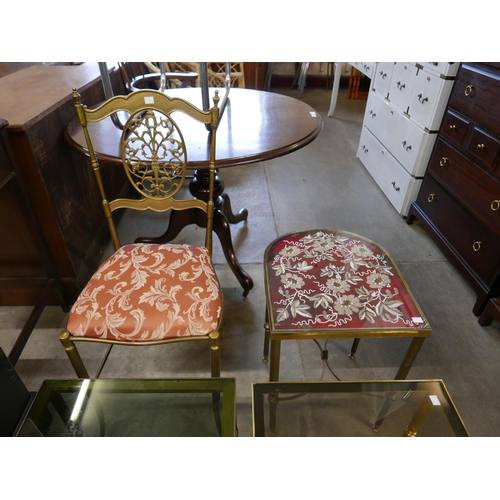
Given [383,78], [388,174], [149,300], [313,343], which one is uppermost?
[383,78]

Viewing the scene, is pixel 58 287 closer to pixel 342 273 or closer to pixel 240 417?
pixel 240 417

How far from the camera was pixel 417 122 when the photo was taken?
78.6 inches

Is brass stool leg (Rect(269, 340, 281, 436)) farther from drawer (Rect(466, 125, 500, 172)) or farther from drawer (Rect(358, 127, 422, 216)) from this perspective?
drawer (Rect(358, 127, 422, 216))

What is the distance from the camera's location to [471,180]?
1599 millimetres

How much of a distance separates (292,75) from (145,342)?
4.85 m

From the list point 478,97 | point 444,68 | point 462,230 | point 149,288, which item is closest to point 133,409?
point 149,288

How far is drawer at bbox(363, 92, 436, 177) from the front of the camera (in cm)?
196

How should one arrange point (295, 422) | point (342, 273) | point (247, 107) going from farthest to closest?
point (247, 107) → point (342, 273) → point (295, 422)

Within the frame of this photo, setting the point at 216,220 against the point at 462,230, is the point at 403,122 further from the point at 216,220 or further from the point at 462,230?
the point at 216,220

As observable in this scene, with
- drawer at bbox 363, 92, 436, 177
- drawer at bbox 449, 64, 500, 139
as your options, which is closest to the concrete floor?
drawer at bbox 363, 92, 436, 177

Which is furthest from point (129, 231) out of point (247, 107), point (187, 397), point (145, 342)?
point (187, 397)

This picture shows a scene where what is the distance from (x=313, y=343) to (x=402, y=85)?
1.66 metres

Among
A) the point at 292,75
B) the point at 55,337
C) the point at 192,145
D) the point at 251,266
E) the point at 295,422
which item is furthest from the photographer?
the point at 292,75

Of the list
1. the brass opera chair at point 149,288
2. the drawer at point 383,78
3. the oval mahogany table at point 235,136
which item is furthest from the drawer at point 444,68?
the brass opera chair at point 149,288
